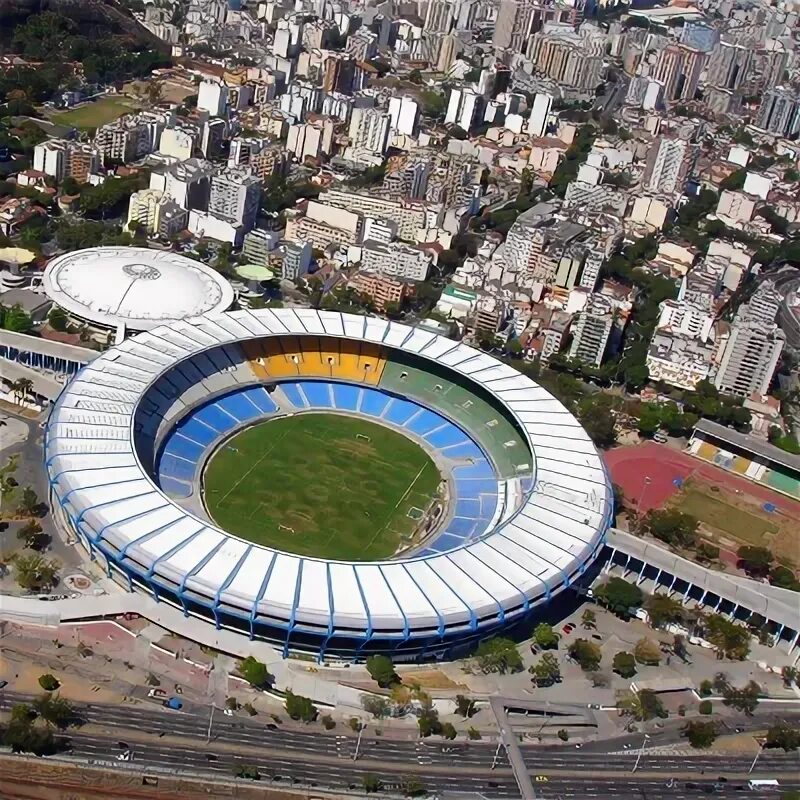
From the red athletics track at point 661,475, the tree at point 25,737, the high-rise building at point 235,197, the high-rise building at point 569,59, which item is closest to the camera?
the tree at point 25,737

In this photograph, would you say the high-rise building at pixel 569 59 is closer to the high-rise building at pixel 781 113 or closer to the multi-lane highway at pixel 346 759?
the high-rise building at pixel 781 113

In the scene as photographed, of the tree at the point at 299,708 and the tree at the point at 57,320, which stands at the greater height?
the tree at the point at 57,320

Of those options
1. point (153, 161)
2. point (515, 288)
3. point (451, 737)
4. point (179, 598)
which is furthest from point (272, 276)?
point (451, 737)

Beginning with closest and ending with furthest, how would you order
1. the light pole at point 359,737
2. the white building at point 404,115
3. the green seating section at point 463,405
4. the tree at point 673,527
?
the light pole at point 359,737 < the tree at point 673,527 < the green seating section at point 463,405 < the white building at point 404,115

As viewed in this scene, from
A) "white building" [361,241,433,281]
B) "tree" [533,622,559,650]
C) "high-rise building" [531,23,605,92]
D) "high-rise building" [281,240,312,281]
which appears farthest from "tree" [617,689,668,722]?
"high-rise building" [531,23,605,92]

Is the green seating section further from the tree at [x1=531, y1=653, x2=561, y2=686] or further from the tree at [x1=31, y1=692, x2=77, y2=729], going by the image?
the tree at [x1=31, y1=692, x2=77, y2=729]

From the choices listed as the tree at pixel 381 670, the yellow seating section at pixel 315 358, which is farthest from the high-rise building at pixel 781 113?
the tree at pixel 381 670

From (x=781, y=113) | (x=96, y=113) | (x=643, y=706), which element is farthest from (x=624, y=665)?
(x=781, y=113)
